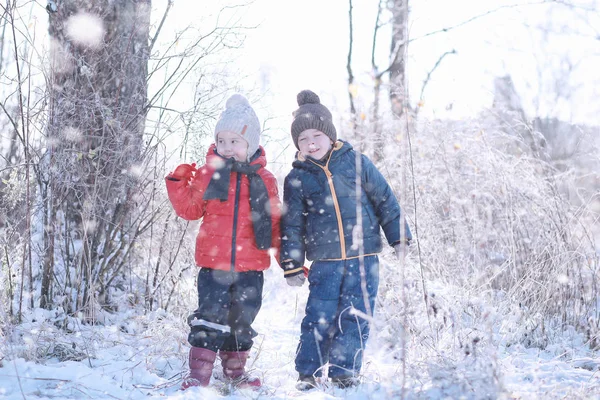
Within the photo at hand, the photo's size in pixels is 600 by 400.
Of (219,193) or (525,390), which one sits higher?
(219,193)

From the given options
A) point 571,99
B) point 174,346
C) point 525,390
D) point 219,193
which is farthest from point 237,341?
point 571,99

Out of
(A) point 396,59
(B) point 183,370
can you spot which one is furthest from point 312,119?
(A) point 396,59

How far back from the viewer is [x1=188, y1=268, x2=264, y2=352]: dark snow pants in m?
2.60

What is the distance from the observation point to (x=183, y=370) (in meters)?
2.72

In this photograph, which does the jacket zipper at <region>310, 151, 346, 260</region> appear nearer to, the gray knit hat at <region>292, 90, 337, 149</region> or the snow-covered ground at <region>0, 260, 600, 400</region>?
the gray knit hat at <region>292, 90, 337, 149</region>

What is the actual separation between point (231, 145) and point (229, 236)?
0.52 m

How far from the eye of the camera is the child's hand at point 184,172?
8.92 ft

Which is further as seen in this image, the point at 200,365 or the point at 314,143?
the point at 314,143

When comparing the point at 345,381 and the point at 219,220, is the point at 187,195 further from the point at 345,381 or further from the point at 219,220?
the point at 345,381

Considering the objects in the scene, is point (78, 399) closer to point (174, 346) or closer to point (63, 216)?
point (174, 346)

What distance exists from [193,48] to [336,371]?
2.19 metres

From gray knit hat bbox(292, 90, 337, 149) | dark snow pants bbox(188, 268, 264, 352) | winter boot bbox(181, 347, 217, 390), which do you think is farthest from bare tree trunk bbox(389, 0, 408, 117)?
winter boot bbox(181, 347, 217, 390)

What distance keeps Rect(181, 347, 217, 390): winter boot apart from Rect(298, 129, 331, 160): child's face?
121 centimetres

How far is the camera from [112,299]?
3385 millimetres
